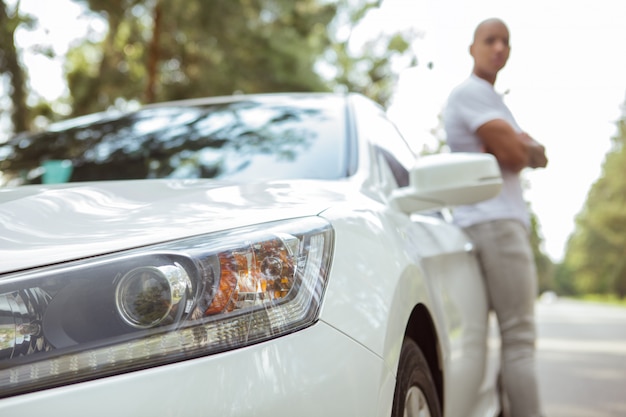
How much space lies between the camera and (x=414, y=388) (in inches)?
87.8

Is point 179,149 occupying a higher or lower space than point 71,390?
higher

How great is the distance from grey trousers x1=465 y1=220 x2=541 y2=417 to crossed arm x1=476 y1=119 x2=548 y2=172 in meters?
0.25

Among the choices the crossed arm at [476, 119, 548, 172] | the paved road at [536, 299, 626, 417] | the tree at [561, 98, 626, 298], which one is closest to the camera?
the crossed arm at [476, 119, 548, 172]

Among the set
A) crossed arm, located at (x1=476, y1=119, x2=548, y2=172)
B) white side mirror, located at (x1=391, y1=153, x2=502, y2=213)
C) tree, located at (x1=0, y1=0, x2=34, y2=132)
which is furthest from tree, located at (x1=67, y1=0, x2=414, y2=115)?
white side mirror, located at (x1=391, y1=153, x2=502, y2=213)

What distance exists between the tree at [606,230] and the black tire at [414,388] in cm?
3264

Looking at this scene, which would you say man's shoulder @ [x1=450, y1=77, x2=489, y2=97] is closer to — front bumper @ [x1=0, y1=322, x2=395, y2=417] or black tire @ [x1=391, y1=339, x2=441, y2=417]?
black tire @ [x1=391, y1=339, x2=441, y2=417]

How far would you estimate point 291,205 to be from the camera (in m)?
1.94

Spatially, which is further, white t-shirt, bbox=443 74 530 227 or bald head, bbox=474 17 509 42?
bald head, bbox=474 17 509 42

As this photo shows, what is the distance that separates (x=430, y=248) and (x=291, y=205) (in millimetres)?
908

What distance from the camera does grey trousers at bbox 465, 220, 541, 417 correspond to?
345cm

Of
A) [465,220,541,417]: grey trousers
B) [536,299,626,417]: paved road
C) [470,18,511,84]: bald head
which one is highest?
[470,18,511,84]: bald head

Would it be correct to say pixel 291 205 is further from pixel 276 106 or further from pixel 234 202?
pixel 276 106

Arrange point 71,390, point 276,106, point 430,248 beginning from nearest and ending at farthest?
point 71,390, point 430,248, point 276,106

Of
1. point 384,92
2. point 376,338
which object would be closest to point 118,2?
point 384,92
